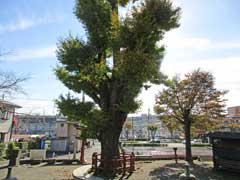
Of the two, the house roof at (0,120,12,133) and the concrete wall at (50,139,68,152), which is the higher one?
the house roof at (0,120,12,133)

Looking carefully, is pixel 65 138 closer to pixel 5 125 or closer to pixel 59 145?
pixel 59 145

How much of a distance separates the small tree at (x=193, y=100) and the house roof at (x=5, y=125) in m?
16.9

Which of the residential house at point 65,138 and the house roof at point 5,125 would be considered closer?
the house roof at point 5,125

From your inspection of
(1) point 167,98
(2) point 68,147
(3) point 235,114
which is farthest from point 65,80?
(3) point 235,114

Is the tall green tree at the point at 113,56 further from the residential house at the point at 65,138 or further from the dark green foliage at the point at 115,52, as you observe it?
the residential house at the point at 65,138

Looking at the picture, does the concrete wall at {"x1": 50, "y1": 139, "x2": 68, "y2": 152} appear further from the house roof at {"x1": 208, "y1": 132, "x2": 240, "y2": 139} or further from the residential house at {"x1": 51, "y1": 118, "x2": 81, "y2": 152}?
the house roof at {"x1": 208, "y1": 132, "x2": 240, "y2": 139}

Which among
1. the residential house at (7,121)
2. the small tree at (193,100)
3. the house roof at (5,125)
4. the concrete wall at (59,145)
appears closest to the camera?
the small tree at (193,100)

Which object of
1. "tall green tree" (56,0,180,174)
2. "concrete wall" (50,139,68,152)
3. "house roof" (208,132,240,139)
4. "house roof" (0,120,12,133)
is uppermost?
"tall green tree" (56,0,180,174)

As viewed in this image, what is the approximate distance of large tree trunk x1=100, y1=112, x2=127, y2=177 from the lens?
12281 mm

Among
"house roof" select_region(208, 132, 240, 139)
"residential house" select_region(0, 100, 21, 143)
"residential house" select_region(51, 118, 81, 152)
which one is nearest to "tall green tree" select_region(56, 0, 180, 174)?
"house roof" select_region(208, 132, 240, 139)

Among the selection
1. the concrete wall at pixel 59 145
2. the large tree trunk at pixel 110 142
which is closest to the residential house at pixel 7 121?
the concrete wall at pixel 59 145

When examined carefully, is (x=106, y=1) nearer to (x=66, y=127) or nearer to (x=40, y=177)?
(x=40, y=177)

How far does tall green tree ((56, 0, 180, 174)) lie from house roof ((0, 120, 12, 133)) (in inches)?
605

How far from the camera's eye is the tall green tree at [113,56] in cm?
1123
